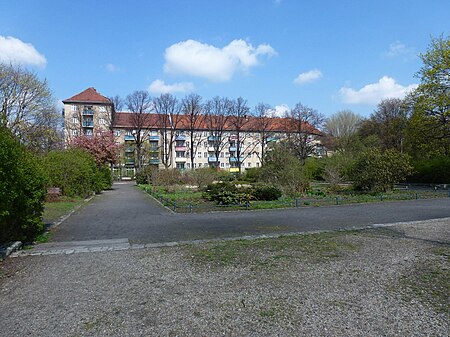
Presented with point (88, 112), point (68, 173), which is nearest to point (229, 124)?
point (88, 112)

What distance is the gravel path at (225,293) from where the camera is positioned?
10.7ft

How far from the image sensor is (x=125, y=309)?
3.74 meters

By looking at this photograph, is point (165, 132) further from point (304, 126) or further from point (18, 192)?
point (18, 192)

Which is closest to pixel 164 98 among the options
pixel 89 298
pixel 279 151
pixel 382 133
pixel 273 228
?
pixel 382 133

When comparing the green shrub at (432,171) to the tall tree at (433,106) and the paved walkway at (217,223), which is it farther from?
the paved walkway at (217,223)

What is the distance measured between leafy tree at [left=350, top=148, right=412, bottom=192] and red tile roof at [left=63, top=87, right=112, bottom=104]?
57785 millimetres

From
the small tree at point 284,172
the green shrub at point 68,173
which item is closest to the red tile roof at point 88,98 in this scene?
the green shrub at point 68,173

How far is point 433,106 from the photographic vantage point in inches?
1129

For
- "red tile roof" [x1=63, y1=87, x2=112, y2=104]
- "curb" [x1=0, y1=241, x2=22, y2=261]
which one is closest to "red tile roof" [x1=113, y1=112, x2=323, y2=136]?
"red tile roof" [x1=63, y1=87, x2=112, y2=104]

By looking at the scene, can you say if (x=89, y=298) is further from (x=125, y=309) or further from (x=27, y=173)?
(x=27, y=173)

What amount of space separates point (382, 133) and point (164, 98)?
132ft

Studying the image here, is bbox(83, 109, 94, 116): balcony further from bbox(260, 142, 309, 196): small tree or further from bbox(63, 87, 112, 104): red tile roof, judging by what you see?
bbox(260, 142, 309, 196): small tree

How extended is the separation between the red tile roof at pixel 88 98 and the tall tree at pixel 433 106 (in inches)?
2238

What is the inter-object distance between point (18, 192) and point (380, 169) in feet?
65.1
